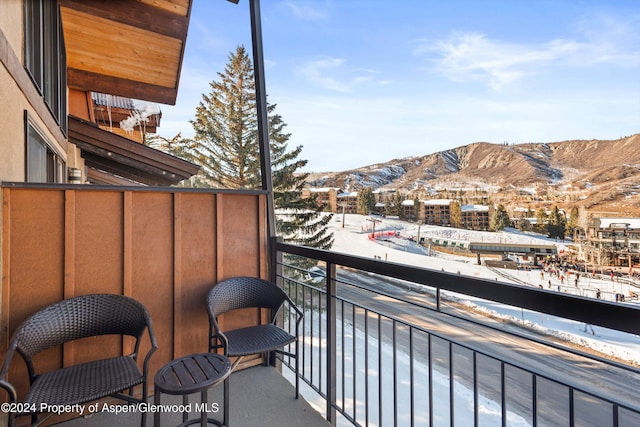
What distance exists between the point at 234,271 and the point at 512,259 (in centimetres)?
330

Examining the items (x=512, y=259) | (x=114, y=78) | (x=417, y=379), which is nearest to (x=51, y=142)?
(x=114, y=78)

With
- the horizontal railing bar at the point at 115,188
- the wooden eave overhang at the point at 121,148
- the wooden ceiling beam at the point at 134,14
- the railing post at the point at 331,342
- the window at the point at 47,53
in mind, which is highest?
the wooden ceiling beam at the point at 134,14

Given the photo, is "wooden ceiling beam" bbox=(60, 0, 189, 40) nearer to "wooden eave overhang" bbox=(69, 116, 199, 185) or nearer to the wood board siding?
"wooden eave overhang" bbox=(69, 116, 199, 185)

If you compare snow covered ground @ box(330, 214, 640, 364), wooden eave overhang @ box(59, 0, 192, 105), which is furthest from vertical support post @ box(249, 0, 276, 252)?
snow covered ground @ box(330, 214, 640, 364)

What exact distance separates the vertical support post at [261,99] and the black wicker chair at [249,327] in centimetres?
55

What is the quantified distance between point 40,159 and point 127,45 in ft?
6.15

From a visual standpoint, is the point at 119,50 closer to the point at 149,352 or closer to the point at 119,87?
the point at 119,87

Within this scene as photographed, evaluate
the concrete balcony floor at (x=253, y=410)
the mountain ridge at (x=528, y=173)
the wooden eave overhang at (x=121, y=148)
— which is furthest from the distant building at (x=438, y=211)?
the wooden eave overhang at (x=121, y=148)

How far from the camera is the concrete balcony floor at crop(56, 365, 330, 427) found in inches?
82.8

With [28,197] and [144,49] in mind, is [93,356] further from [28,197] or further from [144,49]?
[144,49]

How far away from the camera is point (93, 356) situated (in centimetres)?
219

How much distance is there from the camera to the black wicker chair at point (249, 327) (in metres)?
2.09

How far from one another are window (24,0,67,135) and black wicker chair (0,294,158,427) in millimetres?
1788

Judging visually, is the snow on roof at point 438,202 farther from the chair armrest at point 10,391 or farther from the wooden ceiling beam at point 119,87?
the chair armrest at point 10,391
